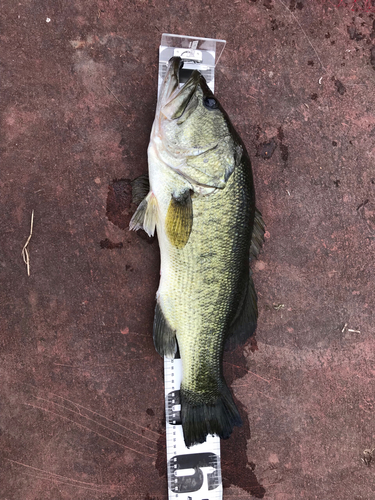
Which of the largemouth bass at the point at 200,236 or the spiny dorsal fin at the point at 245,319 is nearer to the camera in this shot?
the largemouth bass at the point at 200,236

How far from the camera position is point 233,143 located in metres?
Result: 2.09

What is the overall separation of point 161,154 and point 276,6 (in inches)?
70.7

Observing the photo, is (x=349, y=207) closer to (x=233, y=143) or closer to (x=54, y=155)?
(x=233, y=143)

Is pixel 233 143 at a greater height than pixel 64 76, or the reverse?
pixel 64 76

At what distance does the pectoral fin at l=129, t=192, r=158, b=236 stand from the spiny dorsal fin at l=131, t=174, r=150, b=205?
0.12 metres

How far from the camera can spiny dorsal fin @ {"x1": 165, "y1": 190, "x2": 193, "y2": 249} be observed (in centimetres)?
204

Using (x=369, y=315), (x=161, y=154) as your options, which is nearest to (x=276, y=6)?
(x=161, y=154)

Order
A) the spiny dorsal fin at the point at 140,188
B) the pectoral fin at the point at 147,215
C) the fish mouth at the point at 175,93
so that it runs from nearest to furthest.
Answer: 1. the fish mouth at the point at 175,93
2. the pectoral fin at the point at 147,215
3. the spiny dorsal fin at the point at 140,188

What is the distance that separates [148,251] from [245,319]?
3.00 ft

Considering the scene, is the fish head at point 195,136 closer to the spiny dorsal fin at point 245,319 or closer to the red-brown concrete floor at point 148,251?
the red-brown concrete floor at point 148,251

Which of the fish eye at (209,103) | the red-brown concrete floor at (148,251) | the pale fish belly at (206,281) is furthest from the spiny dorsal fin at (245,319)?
the fish eye at (209,103)

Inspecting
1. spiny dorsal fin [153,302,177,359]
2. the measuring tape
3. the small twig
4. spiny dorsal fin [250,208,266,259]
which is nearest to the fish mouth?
the measuring tape

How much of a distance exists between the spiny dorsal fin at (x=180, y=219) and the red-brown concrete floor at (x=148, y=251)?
0.45 meters

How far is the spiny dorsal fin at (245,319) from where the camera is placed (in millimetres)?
2301
